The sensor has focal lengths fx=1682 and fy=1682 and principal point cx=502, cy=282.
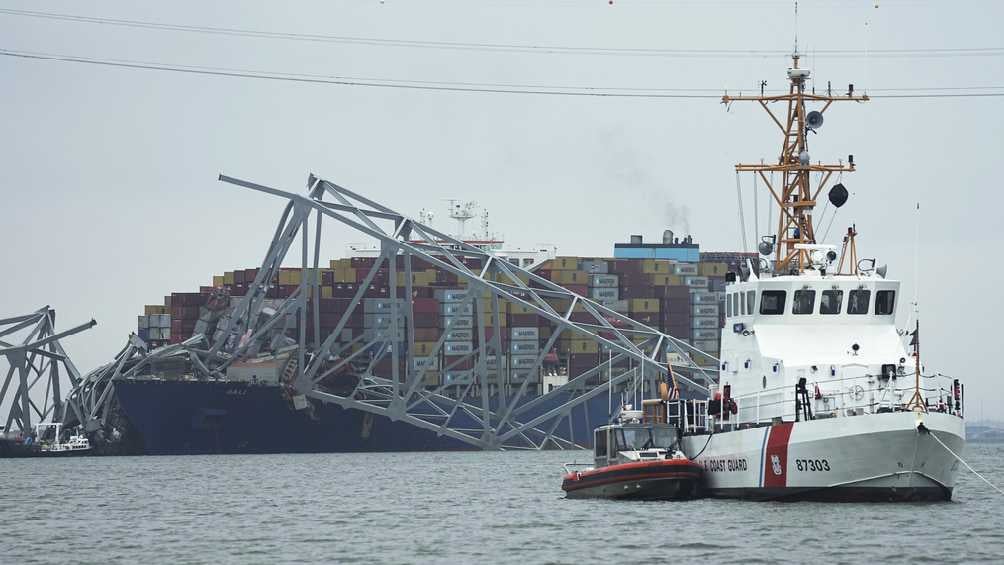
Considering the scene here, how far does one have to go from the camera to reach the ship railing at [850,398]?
42625mm

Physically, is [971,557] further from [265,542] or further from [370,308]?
[370,308]

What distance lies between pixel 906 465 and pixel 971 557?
6.79 meters

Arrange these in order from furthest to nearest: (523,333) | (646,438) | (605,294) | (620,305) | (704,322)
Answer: (704,322) → (605,294) → (620,305) → (523,333) → (646,438)

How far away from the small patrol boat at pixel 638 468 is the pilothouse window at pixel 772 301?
470cm

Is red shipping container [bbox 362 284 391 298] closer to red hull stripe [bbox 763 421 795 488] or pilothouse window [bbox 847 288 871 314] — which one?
pilothouse window [bbox 847 288 871 314]

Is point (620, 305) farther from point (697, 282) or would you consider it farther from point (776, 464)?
point (776, 464)

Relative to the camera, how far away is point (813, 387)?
44.1 metres

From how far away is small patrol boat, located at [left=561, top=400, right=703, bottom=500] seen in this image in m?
46.0

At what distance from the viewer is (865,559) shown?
1321 inches

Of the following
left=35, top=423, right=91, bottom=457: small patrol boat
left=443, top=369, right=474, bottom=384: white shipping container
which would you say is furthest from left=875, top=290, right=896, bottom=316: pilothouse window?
left=35, top=423, right=91, bottom=457: small patrol boat

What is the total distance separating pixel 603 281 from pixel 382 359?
1924 centimetres

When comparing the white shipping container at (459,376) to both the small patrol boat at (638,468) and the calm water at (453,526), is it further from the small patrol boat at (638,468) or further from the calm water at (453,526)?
the small patrol boat at (638,468)

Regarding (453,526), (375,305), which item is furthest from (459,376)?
(453,526)

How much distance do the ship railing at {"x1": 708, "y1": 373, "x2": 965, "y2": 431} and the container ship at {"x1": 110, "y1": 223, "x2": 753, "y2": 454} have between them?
1775 inches
